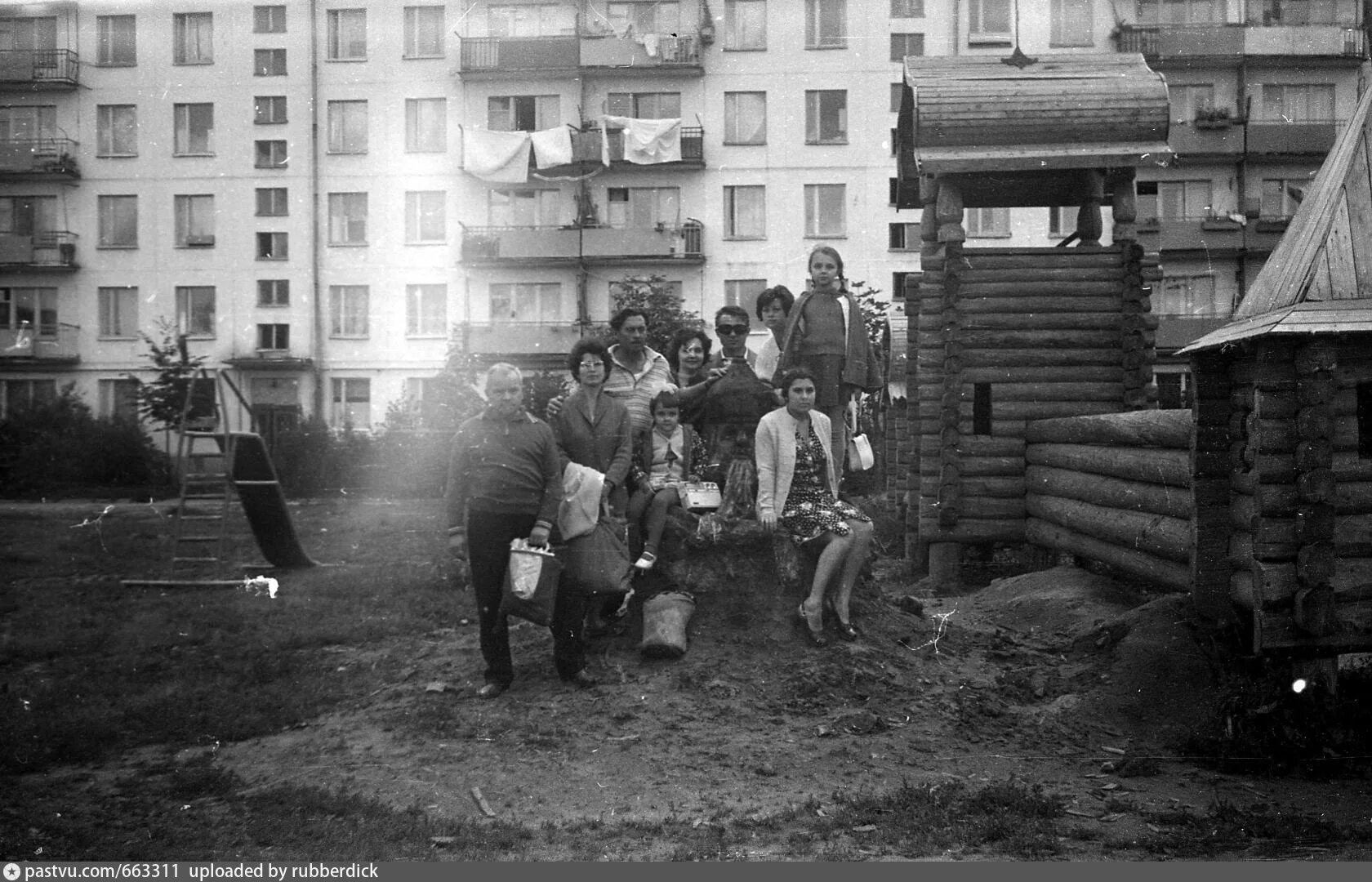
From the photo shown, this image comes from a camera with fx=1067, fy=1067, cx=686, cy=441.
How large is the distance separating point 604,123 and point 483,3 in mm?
9530

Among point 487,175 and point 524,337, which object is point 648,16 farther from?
point 524,337

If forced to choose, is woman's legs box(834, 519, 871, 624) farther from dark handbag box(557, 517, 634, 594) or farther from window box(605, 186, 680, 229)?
Answer: window box(605, 186, 680, 229)

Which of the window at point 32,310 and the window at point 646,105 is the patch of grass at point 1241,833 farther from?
the window at point 32,310

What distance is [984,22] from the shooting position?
2592 cm

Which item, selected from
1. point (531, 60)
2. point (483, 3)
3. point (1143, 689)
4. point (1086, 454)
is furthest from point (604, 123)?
point (1143, 689)

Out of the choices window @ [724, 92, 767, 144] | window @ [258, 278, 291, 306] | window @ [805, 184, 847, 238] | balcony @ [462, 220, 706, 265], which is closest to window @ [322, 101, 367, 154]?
window @ [258, 278, 291, 306]

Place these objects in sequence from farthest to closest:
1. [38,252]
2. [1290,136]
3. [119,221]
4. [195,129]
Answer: [119,221] < [1290,136] < [38,252] < [195,129]

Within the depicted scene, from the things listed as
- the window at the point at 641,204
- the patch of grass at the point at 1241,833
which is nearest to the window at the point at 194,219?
the window at the point at 641,204

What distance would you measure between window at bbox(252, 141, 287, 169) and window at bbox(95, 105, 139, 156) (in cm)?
244

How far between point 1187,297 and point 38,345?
31.8 meters

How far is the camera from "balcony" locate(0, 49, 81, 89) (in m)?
15.0

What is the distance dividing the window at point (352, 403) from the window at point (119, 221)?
582 centimetres

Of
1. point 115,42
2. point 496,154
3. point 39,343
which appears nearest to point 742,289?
point 496,154

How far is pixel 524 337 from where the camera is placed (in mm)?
31672
